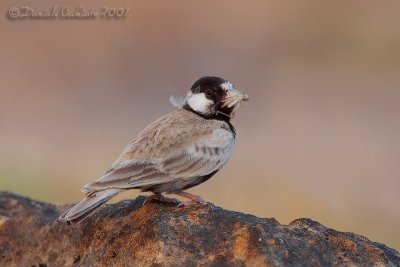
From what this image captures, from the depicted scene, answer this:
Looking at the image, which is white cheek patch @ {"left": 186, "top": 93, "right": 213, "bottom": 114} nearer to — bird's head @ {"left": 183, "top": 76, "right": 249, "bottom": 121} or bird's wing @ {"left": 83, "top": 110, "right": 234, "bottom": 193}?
bird's head @ {"left": 183, "top": 76, "right": 249, "bottom": 121}

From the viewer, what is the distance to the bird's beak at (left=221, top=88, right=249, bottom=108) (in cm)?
830

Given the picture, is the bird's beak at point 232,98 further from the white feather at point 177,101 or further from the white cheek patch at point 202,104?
the white feather at point 177,101

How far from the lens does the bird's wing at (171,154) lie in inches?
Answer: 284

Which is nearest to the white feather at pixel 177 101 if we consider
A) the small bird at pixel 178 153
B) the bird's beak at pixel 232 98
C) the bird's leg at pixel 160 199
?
the small bird at pixel 178 153

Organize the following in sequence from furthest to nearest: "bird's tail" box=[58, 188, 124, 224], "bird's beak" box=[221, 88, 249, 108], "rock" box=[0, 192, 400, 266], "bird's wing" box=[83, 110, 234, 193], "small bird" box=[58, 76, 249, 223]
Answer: "bird's beak" box=[221, 88, 249, 108]
"bird's wing" box=[83, 110, 234, 193]
"small bird" box=[58, 76, 249, 223]
"bird's tail" box=[58, 188, 124, 224]
"rock" box=[0, 192, 400, 266]

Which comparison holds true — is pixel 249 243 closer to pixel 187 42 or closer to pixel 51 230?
pixel 51 230

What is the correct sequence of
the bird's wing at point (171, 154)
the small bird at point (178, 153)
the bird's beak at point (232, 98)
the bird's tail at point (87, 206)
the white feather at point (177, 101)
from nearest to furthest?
the bird's tail at point (87, 206), the small bird at point (178, 153), the bird's wing at point (171, 154), the bird's beak at point (232, 98), the white feather at point (177, 101)

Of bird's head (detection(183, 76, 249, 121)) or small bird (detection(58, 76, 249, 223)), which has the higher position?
bird's head (detection(183, 76, 249, 121))

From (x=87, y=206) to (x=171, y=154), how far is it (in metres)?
0.85

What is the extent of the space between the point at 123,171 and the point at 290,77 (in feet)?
46.3

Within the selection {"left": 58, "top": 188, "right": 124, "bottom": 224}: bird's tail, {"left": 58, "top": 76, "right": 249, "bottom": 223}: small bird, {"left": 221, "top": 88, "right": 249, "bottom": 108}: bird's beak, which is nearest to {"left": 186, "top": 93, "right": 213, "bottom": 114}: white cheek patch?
{"left": 58, "top": 76, "right": 249, "bottom": 223}: small bird

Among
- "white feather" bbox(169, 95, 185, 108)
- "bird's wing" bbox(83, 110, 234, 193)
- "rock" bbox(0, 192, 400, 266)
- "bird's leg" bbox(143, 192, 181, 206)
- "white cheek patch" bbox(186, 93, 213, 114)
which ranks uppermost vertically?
"white feather" bbox(169, 95, 185, 108)

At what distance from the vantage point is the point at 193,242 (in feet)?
20.0

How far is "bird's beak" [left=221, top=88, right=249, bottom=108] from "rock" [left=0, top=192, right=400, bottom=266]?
1.42 m
